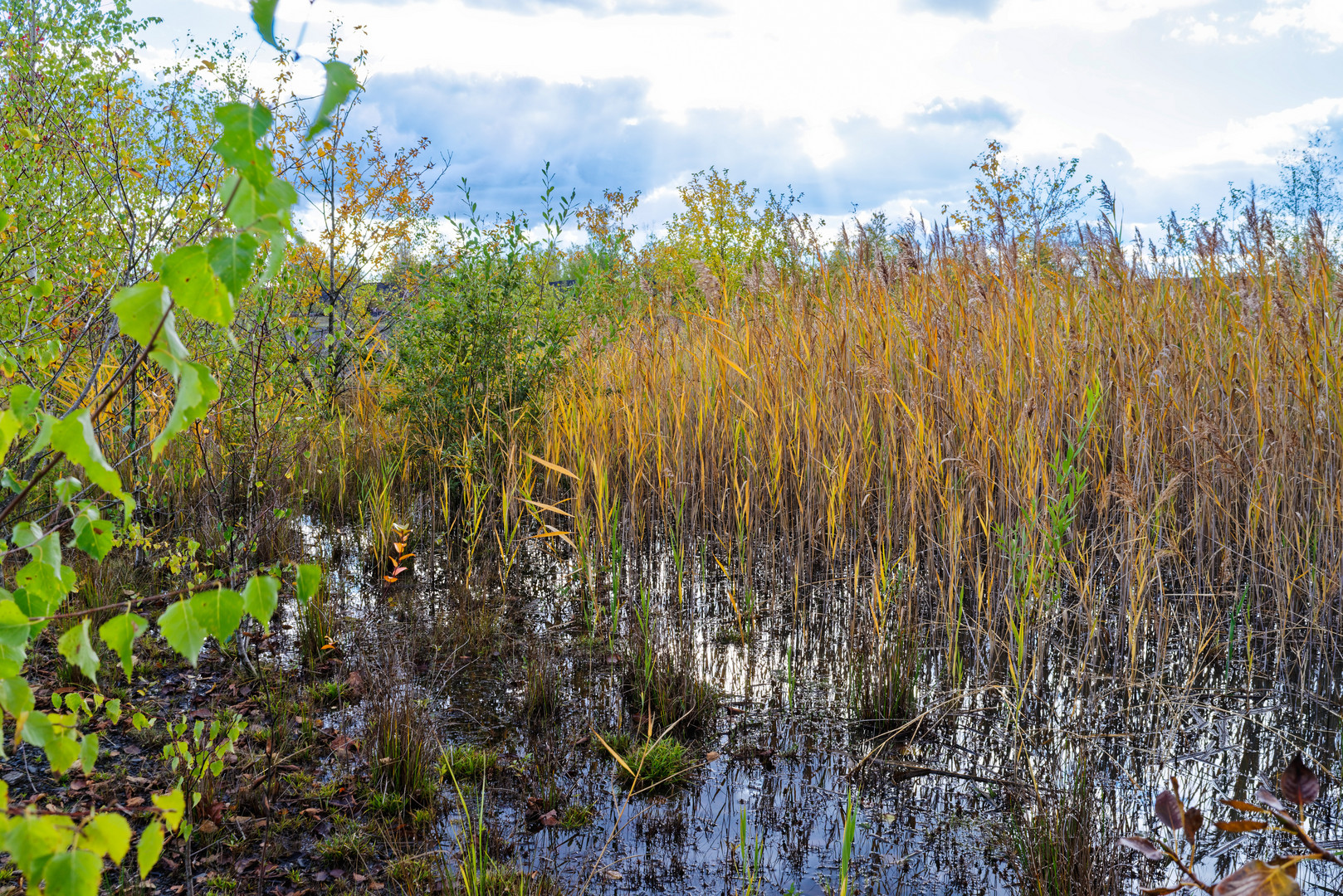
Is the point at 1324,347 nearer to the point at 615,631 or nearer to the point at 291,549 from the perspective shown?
the point at 615,631

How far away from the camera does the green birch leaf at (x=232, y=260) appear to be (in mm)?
814

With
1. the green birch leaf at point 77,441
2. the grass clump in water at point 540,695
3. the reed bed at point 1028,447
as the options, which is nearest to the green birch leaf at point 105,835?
the green birch leaf at point 77,441

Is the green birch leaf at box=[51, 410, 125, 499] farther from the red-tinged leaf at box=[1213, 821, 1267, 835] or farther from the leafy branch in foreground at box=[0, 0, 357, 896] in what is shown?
the red-tinged leaf at box=[1213, 821, 1267, 835]

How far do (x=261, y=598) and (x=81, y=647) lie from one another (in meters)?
0.21

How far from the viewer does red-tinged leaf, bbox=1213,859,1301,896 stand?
2.89ft

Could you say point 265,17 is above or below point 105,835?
above

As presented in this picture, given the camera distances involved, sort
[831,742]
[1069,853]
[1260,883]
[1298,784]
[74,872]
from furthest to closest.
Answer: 1. [831,742]
2. [1069,853]
3. [1298,784]
4. [1260,883]
5. [74,872]

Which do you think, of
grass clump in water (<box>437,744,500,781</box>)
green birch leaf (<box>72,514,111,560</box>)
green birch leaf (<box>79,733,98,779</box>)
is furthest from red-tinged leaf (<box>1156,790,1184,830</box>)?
grass clump in water (<box>437,744,500,781</box>)

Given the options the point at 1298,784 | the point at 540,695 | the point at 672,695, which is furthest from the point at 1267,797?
the point at 540,695

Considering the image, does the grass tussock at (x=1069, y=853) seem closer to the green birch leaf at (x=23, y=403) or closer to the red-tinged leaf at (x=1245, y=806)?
the red-tinged leaf at (x=1245, y=806)

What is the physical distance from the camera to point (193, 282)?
804 millimetres

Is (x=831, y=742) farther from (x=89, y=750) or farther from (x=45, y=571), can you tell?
(x=45, y=571)

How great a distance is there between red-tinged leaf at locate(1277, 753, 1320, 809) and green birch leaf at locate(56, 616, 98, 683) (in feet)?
4.81

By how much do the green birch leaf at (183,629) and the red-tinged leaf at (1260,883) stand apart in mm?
1216
